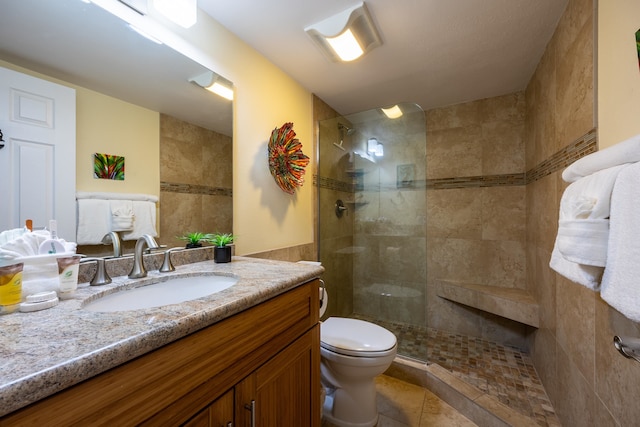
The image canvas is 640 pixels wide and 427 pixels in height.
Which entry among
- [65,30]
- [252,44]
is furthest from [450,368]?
[65,30]

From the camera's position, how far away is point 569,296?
125 cm

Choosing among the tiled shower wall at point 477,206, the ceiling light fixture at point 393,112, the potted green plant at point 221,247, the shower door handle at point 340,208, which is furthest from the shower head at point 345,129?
the potted green plant at point 221,247

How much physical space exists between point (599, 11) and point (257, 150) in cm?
164

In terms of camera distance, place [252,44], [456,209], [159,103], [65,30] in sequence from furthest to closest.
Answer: [456,209] < [252,44] < [159,103] < [65,30]

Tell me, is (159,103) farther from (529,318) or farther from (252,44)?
(529,318)

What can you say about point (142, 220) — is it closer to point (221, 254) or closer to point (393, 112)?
point (221, 254)

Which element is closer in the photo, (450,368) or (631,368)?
(631,368)

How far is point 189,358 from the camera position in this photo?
568 mm

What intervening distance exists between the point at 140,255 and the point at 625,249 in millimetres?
Answer: 1370

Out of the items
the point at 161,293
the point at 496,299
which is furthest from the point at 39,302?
the point at 496,299

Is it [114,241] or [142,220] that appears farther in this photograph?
[142,220]

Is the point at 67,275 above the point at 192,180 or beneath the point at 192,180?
beneath

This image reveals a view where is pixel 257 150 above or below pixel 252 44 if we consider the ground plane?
below

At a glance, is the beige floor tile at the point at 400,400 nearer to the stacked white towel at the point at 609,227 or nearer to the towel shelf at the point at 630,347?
the towel shelf at the point at 630,347
